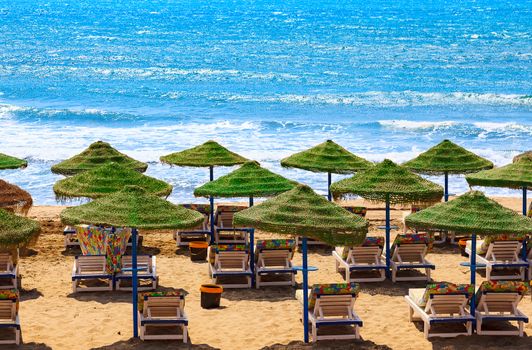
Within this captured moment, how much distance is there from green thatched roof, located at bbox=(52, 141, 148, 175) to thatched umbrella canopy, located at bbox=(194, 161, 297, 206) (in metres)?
3.26

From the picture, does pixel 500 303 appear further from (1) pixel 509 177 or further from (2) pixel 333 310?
(1) pixel 509 177

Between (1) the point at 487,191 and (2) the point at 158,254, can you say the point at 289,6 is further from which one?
(2) the point at 158,254

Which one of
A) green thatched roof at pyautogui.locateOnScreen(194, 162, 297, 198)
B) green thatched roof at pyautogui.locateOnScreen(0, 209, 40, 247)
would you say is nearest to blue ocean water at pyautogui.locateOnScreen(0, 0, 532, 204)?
green thatched roof at pyautogui.locateOnScreen(194, 162, 297, 198)

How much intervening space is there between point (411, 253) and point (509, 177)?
90.5 inches

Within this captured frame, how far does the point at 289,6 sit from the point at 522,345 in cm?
13452

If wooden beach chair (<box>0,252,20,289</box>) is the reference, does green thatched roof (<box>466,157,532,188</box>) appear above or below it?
above

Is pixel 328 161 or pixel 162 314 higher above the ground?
pixel 328 161

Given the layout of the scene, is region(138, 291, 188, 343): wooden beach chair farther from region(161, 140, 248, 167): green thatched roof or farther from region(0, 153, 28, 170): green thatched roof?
region(0, 153, 28, 170): green thatched roof

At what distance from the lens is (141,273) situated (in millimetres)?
15828

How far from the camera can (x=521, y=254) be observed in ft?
55.8

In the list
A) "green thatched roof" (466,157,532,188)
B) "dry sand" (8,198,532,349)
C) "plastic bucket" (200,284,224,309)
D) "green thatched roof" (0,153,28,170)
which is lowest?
"dry sand" (8,198,532,349)

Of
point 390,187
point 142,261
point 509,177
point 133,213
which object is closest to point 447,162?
point 509,177

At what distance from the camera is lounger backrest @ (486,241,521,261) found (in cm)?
1673

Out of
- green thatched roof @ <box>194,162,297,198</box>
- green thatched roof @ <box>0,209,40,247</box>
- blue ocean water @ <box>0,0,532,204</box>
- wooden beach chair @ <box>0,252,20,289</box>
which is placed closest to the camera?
green thatched roof @ <box>0,209,40,247</box>
